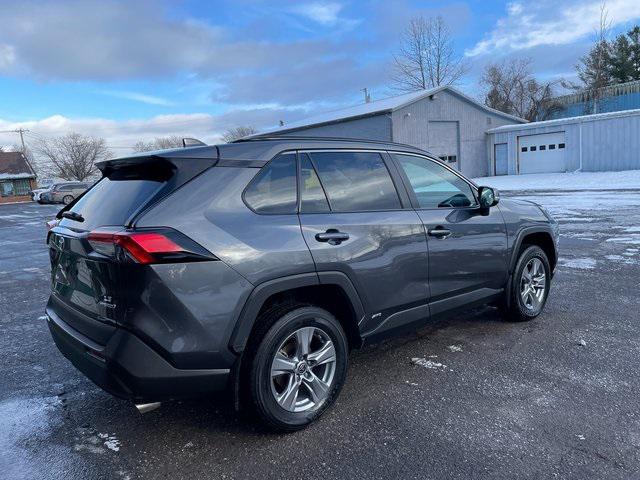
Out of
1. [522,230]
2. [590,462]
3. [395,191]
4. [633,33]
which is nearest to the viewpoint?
[590,462]

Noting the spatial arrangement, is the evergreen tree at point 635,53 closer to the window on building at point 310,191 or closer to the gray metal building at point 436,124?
the gray metal building at point 436,124

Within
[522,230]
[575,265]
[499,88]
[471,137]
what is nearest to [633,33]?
[499,88]

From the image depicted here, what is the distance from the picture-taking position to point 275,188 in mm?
3105

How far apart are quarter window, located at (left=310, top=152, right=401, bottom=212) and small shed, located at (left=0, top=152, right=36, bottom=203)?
61314 millimetres

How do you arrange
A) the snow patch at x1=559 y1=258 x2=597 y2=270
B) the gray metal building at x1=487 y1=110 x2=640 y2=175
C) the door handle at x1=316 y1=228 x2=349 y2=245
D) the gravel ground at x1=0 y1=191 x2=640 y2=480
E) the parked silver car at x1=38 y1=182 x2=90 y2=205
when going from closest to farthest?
the gravel ground at x1=0 y1=191 x2=640 y2=480 < the door handle at x1=316 y1=228 x2=349 y2=245 < the snow patch at x1=559 y1=258 x2=597 y2=270 < the gray metal building at x1=487 y1=110 x2=640 y2=175 < the parked silver car at x1=38 y1=182 x2=90 y2=205

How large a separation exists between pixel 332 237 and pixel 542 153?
31.2m

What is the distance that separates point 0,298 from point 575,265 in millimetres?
8288

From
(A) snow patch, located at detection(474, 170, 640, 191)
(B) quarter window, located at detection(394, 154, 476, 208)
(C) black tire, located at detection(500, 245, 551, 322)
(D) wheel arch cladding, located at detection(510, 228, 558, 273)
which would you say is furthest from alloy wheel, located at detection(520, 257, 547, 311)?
(A) snow patch, located at detection(474, 170, 640, 191)

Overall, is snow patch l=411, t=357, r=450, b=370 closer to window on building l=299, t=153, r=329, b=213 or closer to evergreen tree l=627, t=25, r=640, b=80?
window on building l=299, t=153, r=329, b=213

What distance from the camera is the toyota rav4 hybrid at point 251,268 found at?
2.62 metres

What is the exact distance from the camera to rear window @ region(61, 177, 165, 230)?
2799 mm

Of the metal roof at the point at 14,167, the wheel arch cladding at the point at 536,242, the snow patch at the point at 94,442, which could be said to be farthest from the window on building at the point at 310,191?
the metal roof at the point at 14,167

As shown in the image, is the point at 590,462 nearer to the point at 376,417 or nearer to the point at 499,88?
the point at 376,417

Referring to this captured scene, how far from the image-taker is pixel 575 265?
7.32 metres
